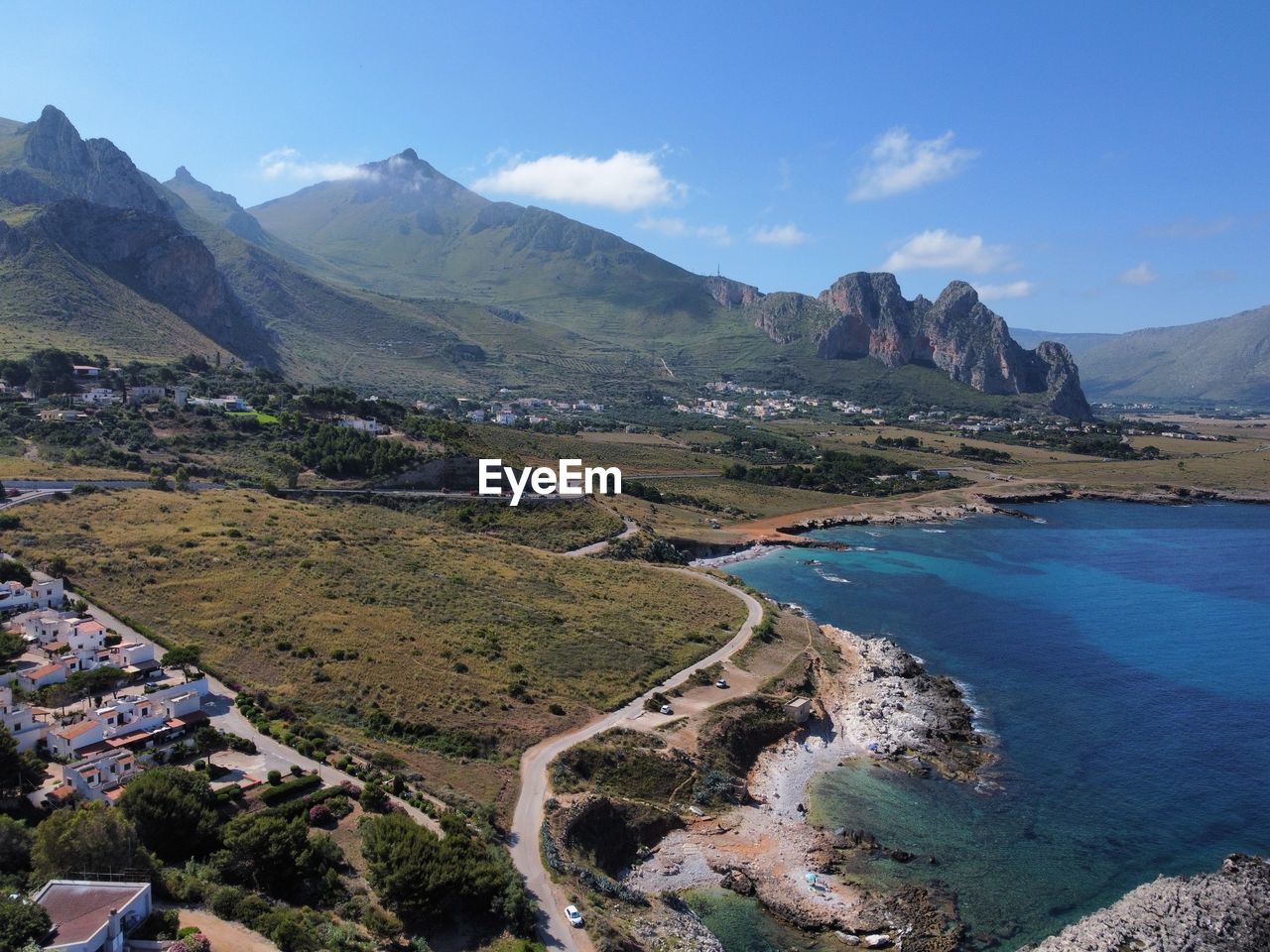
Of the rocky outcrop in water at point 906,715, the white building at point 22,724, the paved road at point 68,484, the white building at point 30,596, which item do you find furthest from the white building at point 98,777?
the paved road at point 68,484

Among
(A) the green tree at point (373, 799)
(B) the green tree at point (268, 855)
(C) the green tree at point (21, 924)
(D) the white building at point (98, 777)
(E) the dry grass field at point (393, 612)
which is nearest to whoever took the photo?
(C) the green tree at point (21, 924)

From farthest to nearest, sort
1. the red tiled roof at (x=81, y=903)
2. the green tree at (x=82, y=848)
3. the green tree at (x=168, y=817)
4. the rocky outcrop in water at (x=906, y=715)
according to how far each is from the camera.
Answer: the rocky outcrop in water at (x=906, y=715), the green tree at (x=168, y=817), the green tree at (x=82, y=848), the red tiled roof at (x=81, y=903)

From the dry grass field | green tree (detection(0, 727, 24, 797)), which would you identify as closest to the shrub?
the dry grass field

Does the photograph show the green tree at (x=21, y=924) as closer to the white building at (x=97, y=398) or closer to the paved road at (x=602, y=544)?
the paved road at (x=602, y=544)

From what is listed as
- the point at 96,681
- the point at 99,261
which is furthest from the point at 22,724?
the point at 99,261

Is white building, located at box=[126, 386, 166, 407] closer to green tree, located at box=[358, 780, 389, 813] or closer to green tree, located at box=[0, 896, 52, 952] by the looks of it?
green tree, located at box=[358, 780, 389, 813]

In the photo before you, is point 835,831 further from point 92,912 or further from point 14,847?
point 14,847
